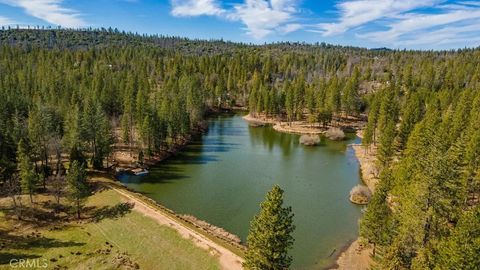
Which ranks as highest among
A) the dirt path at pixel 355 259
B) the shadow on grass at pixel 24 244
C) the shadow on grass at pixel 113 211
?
the shadow on grass at pixel 113 211

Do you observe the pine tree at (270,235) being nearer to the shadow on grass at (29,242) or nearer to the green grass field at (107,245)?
the green grass field at (107,245)

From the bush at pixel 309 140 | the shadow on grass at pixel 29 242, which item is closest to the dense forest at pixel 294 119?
the shadow on grass at pixel 29 242

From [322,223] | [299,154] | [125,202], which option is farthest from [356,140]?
[125,202]

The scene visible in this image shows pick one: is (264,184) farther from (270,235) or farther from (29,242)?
(270,235)

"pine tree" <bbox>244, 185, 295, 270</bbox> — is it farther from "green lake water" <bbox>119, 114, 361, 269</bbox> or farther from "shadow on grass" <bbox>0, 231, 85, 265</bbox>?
"shadow on grass" <bbox>0, 231, 85, 265</bbox>

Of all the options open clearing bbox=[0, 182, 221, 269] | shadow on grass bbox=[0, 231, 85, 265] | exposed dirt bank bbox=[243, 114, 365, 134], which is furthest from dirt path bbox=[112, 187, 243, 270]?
exposed dirt bank bbox=[243, 114, 365, 134]

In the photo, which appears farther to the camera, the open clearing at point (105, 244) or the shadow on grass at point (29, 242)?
the shadow on grass at point (29, 242)

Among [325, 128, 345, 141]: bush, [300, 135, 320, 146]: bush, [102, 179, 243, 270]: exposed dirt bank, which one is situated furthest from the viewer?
[325, 128, 345, 141]: bush

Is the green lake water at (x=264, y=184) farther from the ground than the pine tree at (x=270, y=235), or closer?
closer
